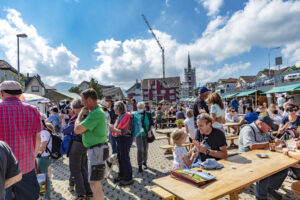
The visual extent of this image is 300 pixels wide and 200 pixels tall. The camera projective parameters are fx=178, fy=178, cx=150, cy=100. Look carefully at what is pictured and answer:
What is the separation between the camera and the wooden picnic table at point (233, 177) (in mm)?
1844

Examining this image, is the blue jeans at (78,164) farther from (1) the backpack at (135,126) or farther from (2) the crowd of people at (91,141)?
(1) the backpack at (135,126)

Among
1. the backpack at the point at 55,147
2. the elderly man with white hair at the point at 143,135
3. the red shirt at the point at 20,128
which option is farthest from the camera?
the elderly man with white hair at the point at 143,135

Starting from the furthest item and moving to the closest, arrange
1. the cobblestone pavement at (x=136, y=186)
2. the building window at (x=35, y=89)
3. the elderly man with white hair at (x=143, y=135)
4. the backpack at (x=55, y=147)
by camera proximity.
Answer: the building window at (x=35, y=89) → the elderly man with white hair at (x=143, y=135) → the cobblestone pavement at (x=136, y=186) → the backpack at (x=55, y=147)

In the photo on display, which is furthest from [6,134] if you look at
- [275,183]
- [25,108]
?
[275,183]

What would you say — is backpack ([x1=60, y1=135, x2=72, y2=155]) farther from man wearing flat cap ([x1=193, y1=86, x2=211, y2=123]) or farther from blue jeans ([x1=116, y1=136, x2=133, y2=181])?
man wearing flat cap ([x1=193, y1=86, x2=211, y2=123])

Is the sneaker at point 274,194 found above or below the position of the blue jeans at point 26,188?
below

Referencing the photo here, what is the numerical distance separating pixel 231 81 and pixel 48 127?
9079 cm

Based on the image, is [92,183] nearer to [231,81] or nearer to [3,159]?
[3,159]

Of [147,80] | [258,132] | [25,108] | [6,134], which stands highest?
[147,80]

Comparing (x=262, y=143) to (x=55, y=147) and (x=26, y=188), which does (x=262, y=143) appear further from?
(x=55, y=147)

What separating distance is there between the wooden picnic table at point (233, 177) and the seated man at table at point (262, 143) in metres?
0.38

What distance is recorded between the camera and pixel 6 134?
2043 mm

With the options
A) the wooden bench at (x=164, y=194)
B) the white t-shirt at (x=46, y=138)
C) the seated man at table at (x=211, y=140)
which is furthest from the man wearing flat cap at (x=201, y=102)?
the white t-shirt at (x=46, y=138)

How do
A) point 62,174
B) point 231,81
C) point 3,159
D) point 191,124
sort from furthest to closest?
1. point 231,81
2. point 191,124
3. point 62,174
4. point 3,159
